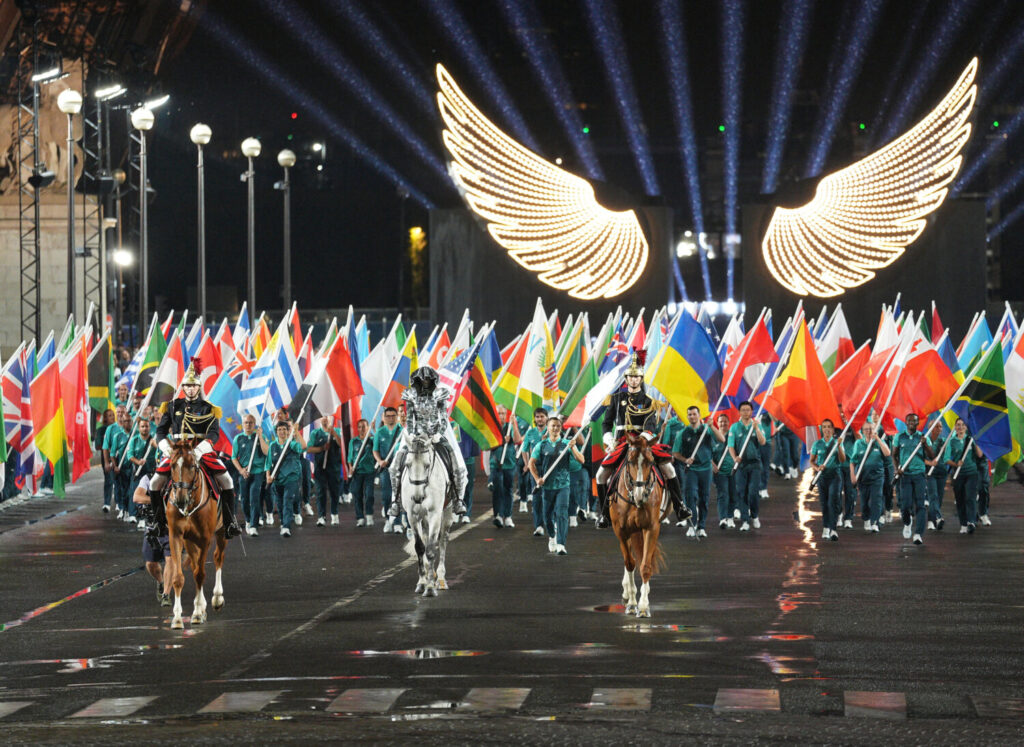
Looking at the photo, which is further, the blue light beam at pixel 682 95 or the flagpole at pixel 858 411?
the blue light beam at pixel 682 95

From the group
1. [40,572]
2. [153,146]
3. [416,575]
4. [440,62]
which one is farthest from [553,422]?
[153,146]

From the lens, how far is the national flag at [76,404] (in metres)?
25.2

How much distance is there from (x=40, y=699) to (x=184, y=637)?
272 cm

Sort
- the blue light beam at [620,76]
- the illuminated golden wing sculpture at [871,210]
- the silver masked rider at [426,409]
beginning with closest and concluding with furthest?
1. the silver masked rider at [426,409]
2. the illuminated golden wing sculpture at [871,210]
3. the blue light beam at [620,76]

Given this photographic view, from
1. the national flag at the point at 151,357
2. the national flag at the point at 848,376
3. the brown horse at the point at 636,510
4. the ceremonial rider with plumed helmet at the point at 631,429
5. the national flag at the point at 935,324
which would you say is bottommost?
the brown horse at the point at 636,510

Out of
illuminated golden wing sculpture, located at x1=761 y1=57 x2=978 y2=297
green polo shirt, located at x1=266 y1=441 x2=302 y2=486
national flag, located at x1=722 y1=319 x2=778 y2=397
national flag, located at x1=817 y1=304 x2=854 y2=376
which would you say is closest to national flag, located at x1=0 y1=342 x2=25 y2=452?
green polo shirt, located at x1=266 y1=441 x2=302 y2=486

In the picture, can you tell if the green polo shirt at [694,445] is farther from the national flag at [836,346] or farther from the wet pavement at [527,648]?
the national flag at [836,346]

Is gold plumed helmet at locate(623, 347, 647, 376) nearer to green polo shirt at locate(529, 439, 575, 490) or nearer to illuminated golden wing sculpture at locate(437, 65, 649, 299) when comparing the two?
green polo shirt at locate(529, 439, 575, 490)

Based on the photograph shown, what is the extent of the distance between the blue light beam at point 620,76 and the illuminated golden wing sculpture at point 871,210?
25.7 ft

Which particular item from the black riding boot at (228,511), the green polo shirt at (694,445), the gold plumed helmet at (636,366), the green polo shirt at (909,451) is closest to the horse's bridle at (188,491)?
the black riding boot at (228,511)

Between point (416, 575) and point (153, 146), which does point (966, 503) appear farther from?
point (153, 146)

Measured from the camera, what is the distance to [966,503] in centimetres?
2222

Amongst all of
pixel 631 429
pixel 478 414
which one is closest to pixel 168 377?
A: pixel 478 414

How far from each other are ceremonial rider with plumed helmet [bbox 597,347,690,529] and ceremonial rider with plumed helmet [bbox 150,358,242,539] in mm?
3294
